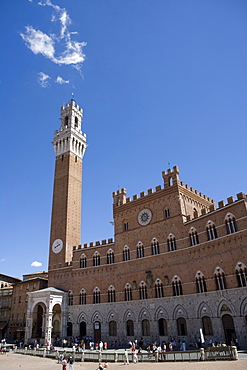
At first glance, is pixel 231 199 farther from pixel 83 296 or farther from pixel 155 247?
pixel 83 296

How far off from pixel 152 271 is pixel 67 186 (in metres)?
21.1

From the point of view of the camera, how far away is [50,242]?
4616cm

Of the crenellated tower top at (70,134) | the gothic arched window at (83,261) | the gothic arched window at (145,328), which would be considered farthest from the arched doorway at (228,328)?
the crenellated tower top at (70,134)

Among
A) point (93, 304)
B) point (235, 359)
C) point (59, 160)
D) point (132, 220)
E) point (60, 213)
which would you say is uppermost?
point (59, 160)

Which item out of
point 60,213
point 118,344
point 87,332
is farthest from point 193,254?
point 60,213

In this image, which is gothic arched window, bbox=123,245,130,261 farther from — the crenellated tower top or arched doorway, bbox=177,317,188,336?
the crenellated tower top

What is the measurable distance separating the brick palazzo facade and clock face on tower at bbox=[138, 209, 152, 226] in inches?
5.3

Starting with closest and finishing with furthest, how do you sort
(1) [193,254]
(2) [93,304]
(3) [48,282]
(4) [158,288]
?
1. (1) [193,254]
2. (4) [158,288]
3. (2) [93,304]
4. (3) [48,282]

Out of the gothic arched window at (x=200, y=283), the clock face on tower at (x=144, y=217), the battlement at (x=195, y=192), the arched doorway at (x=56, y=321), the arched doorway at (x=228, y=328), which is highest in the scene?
the battlement at (x=195, y=192)

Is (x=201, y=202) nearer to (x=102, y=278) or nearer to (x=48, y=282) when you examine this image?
(x=102, y=278)

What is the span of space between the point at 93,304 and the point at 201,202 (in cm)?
1956

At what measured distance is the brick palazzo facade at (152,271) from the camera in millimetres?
27036

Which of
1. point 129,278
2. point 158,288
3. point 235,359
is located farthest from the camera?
point 129,278

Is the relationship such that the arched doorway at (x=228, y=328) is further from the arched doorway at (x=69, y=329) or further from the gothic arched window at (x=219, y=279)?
the arched doorway at (x=69, y=329)
